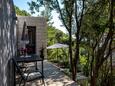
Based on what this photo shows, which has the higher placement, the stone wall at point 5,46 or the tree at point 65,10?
the tree at point 65,10

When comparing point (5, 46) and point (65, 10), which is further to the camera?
point (65, 10)

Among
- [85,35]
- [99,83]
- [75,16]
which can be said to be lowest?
[99,83]

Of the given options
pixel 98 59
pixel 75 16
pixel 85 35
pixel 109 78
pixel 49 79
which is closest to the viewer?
pixel 49 79

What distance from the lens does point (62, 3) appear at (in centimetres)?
1203

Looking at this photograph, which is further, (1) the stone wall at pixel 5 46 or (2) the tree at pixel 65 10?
(2) the tree at pixel 65 10

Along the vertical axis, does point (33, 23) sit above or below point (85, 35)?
above

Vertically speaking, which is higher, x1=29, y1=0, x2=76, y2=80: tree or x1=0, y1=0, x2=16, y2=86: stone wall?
x1=29, y1=0, x2=76, y2=80: tree

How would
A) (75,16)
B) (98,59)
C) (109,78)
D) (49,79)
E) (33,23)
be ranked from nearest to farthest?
(49,79)
(98,59)
(75,16)
(109,78)
(33,23)

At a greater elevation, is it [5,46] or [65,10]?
[65,10]

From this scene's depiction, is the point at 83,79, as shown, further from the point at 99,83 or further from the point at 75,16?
the point at 75,16

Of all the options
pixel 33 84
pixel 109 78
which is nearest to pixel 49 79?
pixel 33 84

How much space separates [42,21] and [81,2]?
19.6 ft

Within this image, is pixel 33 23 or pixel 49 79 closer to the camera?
pixel 49 79

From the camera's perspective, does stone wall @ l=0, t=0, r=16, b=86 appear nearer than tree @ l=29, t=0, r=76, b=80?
Yes
